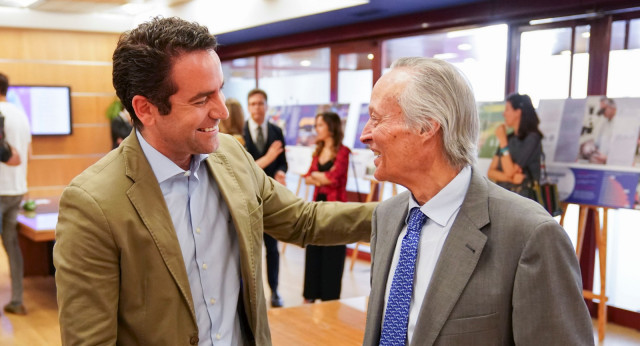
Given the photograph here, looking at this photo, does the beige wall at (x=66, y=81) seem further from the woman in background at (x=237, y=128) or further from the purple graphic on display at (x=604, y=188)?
the purple graphic on display at (x=604, y=188)

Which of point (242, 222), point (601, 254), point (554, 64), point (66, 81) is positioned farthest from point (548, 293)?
point (66, 81)

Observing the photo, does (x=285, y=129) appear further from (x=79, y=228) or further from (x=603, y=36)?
(x=79, y=228)

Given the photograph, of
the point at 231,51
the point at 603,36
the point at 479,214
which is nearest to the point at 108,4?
the point at 231,51

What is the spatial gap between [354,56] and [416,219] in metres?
5.54

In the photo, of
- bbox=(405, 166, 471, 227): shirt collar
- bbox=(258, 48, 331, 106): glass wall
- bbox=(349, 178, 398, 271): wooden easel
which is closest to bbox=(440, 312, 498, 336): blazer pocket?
bbox=(405, 166, 471, 227): shirt collar

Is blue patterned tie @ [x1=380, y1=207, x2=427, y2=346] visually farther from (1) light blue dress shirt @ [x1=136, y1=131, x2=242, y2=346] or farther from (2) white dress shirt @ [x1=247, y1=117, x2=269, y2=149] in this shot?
(2) white dress shirt @ [x1=247, y1=117, x2=269, y2=149]

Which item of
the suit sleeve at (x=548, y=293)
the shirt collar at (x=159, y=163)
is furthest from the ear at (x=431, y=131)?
the shirt collar at (x=159, y=163)

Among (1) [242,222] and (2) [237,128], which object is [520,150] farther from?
(1) [242,222]

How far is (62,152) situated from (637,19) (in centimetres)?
864

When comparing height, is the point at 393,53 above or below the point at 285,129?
above

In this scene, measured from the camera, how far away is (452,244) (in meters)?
1.24

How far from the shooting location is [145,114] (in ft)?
4.88

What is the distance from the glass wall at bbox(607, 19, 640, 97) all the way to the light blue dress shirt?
3.89 m

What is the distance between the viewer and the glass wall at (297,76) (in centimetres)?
729
